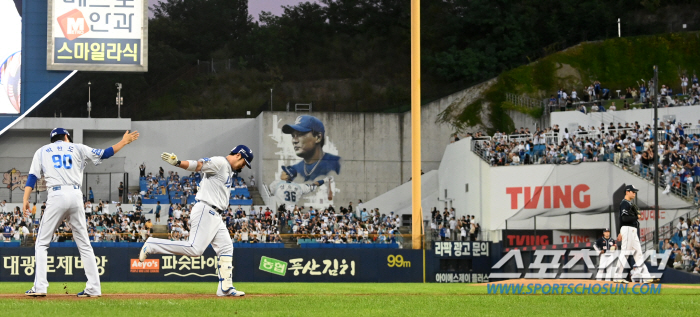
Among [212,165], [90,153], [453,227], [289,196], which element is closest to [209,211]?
[212,165]

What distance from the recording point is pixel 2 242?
98.6ft

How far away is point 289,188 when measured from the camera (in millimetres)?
48094

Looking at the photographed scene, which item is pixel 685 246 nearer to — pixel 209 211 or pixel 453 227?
pixel 453 227

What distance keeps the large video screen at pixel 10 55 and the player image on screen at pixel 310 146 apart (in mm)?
15585

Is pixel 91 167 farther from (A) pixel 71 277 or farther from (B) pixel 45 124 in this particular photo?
(A) pixel 71 277

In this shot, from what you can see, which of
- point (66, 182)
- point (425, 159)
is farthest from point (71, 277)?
point (425, 159)

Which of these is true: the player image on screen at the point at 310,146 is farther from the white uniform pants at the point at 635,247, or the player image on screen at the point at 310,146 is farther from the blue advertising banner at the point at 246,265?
the white uniform pants at the point at 635,247

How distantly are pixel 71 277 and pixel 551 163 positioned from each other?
22.0 m

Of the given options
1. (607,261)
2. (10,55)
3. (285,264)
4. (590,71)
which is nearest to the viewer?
(607,261)

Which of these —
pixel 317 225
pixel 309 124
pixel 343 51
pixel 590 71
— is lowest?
pixel 317 225

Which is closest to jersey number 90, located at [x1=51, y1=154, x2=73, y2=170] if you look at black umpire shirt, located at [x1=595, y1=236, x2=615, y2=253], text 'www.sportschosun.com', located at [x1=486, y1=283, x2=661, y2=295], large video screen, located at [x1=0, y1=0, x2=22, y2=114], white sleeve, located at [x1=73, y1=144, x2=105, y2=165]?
white sleeve, located at [x1=73, y1=144, x2=105, y2=165]

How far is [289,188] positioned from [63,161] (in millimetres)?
37051

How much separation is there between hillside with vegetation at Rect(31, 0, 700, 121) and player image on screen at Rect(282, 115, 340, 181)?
491cm

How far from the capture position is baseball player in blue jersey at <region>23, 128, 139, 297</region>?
11.0 metres
